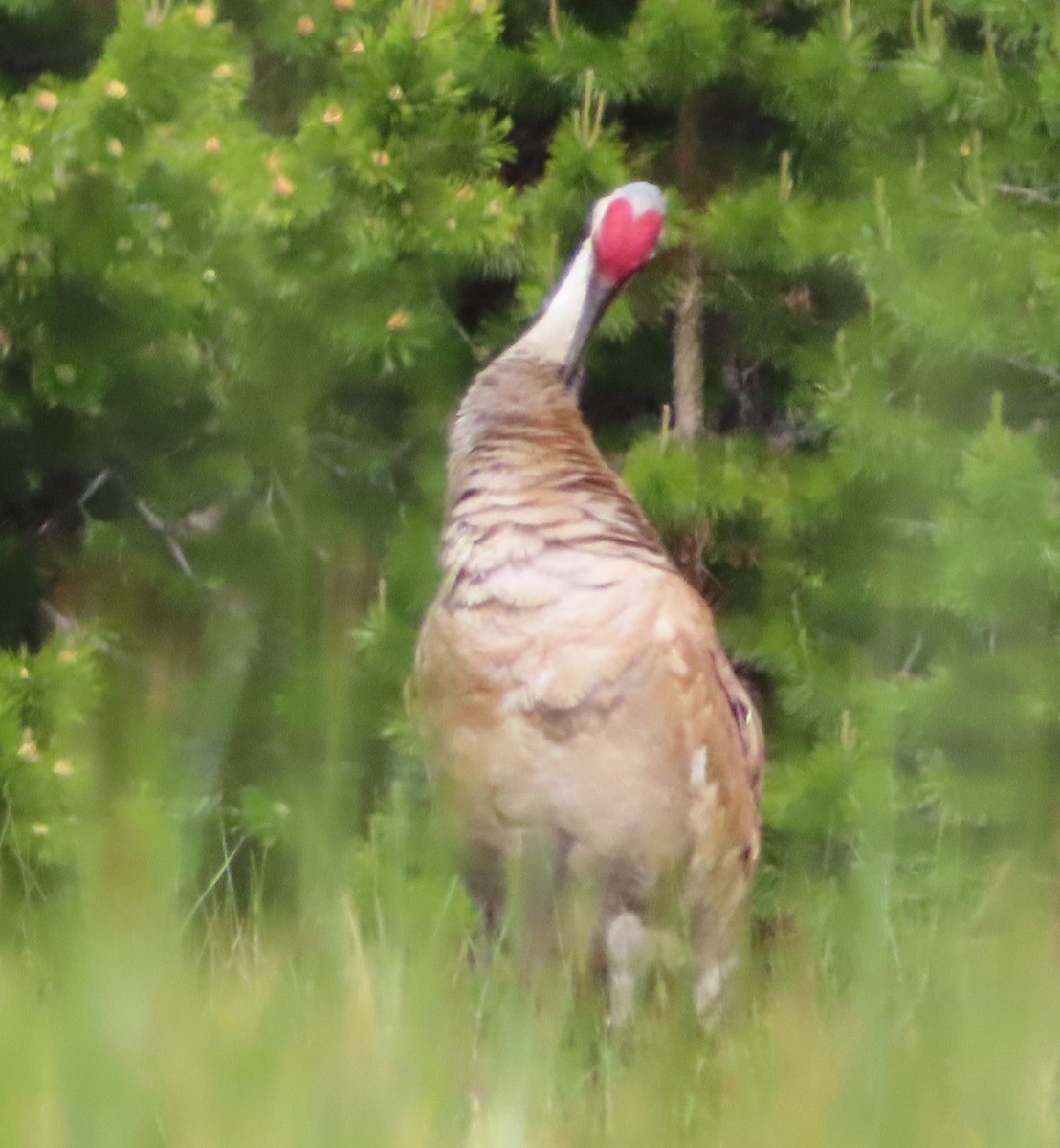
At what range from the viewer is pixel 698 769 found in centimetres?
408

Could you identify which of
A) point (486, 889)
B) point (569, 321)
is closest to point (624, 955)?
point (486, 889)

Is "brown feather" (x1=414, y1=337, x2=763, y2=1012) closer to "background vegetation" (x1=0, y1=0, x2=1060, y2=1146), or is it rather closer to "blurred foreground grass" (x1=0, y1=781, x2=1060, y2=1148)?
"background vegetation" (x1=0, y1=0, x2=1060, y2=1146)

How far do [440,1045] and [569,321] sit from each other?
8.16 ft

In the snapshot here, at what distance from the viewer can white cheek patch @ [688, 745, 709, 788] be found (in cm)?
407

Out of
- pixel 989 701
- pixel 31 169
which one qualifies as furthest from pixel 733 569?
pixel 31 169

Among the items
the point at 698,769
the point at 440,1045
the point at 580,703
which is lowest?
the point at 698,769

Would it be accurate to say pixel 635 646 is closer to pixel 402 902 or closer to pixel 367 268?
pixel 402 902

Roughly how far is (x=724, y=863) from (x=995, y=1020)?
2.13 metres

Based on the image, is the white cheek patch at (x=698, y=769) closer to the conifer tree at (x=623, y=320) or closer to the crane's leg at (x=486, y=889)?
the crane's leg at (x=486, y=889)

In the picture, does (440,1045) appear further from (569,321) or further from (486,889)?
(569,321)

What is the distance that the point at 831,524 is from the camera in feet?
18.9

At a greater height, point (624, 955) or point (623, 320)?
point (623, 320)

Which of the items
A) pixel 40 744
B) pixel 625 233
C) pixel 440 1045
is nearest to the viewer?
pixel 440 1045

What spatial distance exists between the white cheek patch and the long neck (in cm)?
89
